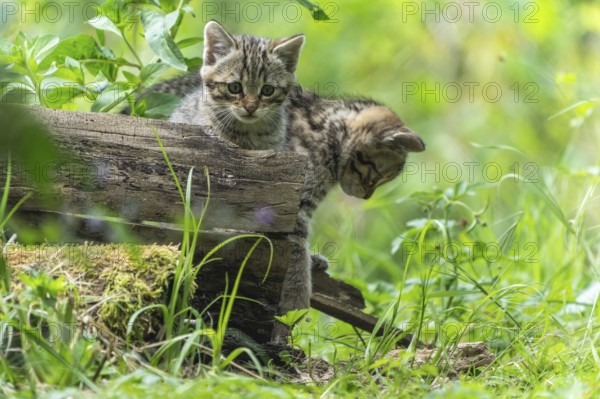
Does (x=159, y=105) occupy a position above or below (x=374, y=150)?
above

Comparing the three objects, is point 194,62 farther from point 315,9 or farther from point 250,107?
point 315,9

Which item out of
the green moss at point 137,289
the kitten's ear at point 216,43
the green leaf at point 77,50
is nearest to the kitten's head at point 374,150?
the kitten's ear at point 216,43

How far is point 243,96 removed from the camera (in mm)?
4824

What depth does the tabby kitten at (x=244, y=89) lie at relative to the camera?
15.8 ft

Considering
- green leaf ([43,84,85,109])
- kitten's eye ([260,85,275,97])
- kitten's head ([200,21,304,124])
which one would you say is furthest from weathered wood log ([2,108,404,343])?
kitten's eye ([260,85,275,97])

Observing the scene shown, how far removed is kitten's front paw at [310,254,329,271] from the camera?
490 cm

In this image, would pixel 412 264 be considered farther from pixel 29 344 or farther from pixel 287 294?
pixel 29 344

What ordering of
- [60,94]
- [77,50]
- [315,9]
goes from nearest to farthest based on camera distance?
[315,9], [60,94], [77,50]

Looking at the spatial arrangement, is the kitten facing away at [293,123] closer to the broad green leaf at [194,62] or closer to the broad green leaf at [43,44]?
the broad green leaf at [194,62]

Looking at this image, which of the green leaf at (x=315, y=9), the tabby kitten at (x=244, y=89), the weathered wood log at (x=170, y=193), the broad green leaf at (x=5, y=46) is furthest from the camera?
the tabby kitten at (x=244, y=89)

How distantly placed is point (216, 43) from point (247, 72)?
12.9 inches

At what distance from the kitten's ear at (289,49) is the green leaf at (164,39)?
835 millimetres

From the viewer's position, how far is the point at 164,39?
4.31 m

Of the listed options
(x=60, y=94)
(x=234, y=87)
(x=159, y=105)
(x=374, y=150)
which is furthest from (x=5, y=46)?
(x=374, y=150)
